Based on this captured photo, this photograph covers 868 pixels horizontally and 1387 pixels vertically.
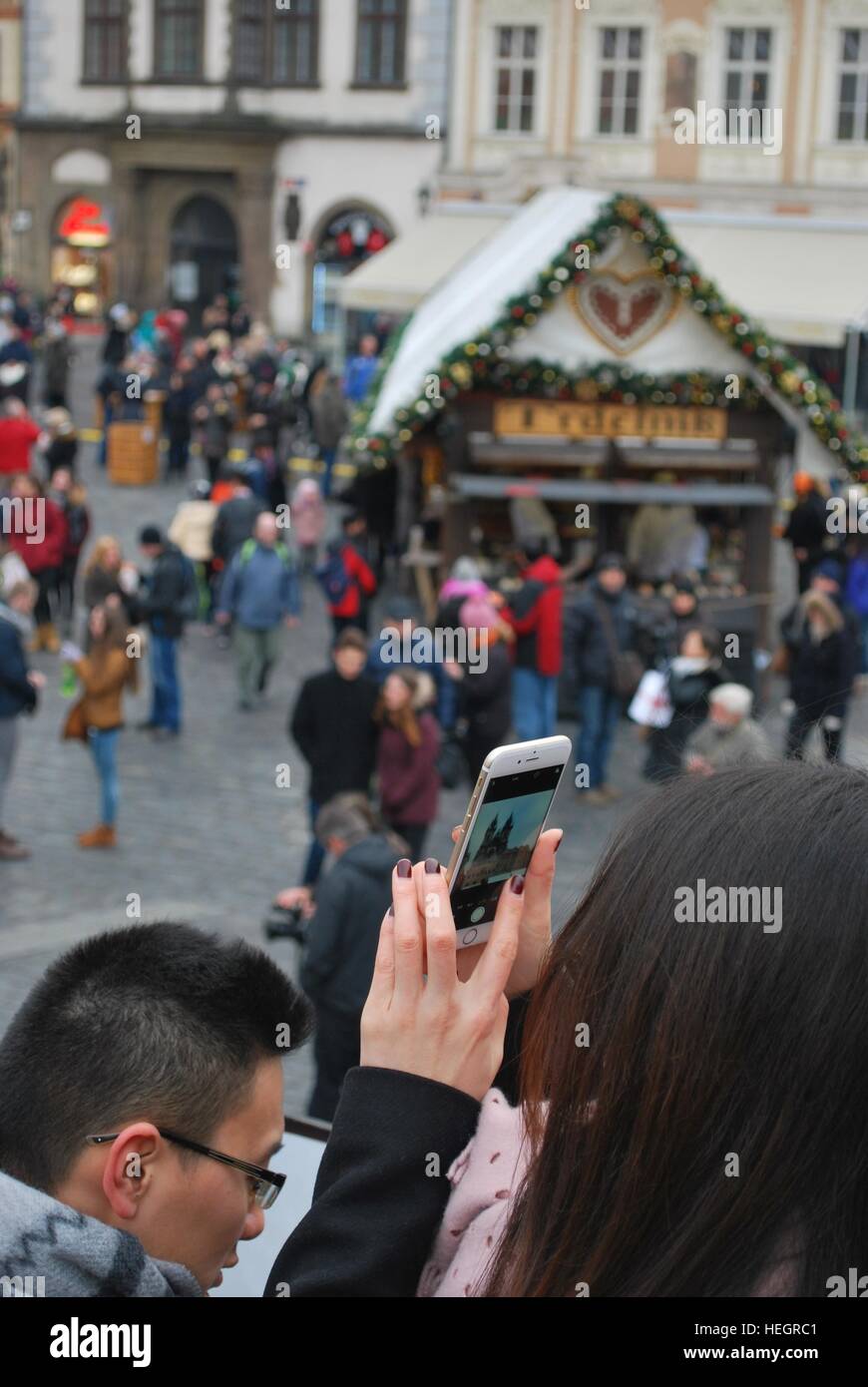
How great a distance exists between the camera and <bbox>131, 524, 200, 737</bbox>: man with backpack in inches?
511

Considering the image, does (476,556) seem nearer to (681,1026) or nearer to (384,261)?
(384,261)

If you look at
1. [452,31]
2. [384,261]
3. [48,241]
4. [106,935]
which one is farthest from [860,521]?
[48,241]

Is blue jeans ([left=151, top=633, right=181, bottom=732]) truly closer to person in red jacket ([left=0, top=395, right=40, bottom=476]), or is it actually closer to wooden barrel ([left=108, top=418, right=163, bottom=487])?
person in red jacket ([left=0, top=395, right=40, bottom=476])

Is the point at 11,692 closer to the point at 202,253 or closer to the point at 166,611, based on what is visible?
the point at 166,611

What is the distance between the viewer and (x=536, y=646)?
40.5 ft

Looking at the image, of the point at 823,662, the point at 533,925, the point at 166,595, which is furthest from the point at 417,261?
the point at 533,925

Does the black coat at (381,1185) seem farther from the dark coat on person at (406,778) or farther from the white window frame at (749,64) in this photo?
the white window frame at (749,64)

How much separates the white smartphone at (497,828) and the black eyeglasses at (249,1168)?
354mm

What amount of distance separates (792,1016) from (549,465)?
1388cm

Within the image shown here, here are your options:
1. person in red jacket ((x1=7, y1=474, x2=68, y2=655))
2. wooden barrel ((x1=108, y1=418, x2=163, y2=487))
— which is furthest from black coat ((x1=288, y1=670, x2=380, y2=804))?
wooden barrel ((x1=108, y1=418, x2=163, y2=487))

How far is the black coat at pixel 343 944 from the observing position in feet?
20.5

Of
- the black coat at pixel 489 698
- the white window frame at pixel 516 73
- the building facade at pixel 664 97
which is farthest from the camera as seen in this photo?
the white window frame at pixel 516 73

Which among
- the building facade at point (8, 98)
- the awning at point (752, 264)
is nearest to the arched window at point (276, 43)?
the building facade at point (8, 98)
